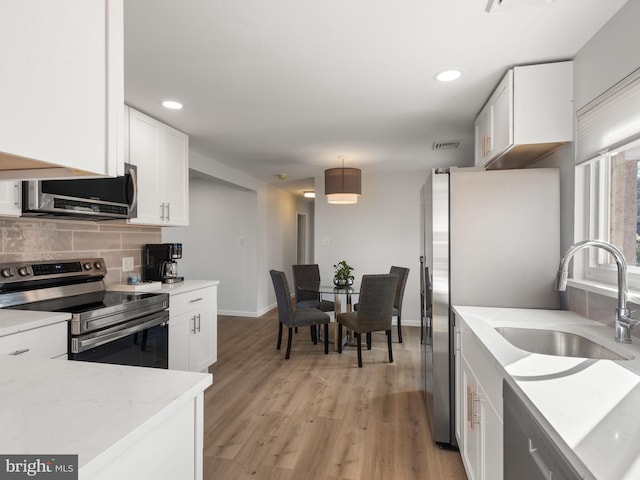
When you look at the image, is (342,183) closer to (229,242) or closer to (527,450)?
(229,242)

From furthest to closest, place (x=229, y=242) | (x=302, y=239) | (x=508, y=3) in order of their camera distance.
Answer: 1. (x=302, y=239)
2. (x=229, y=242)
3. (x=508, y=3)

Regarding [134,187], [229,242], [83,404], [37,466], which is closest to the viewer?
[37,466]

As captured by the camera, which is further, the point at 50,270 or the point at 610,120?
the point at 50,270

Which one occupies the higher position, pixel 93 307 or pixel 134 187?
pixel 134 187

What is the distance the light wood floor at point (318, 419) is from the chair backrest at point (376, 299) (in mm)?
485

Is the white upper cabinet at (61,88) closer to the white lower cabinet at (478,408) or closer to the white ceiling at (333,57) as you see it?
the white ceiling at (333,57)

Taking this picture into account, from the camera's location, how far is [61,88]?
0.63 metres

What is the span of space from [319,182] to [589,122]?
4006mm

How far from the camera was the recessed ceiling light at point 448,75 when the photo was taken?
2156 mm

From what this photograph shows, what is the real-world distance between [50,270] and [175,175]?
1309 millimetres

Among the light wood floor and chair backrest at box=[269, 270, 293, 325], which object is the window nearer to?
the light wood floor

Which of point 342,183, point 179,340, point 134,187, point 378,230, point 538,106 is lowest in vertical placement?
point 179,340

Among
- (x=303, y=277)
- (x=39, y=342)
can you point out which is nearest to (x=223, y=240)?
(x=303, y=277)

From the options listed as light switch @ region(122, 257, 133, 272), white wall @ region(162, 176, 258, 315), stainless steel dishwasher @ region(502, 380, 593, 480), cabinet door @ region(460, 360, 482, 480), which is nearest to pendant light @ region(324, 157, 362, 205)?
white wall @ region(162, 176, 258, 315)
